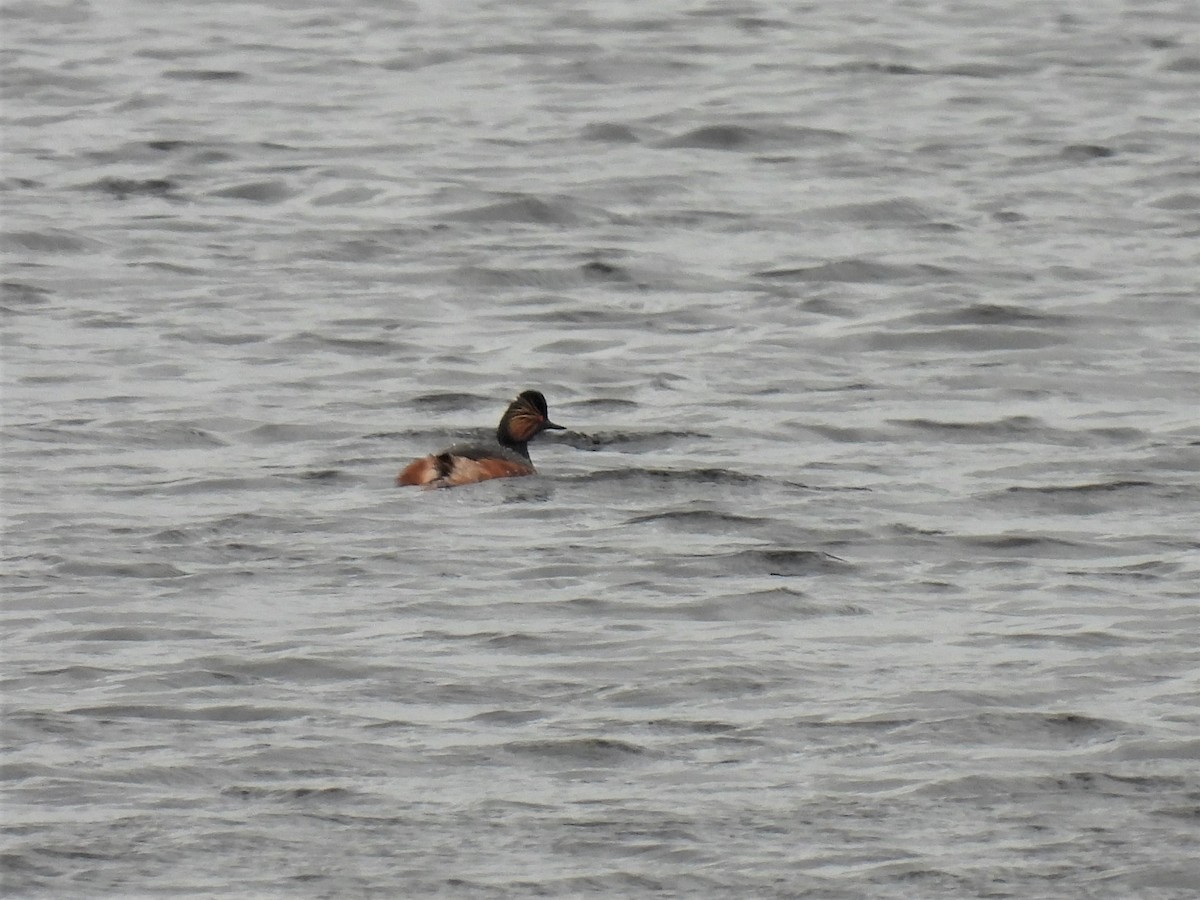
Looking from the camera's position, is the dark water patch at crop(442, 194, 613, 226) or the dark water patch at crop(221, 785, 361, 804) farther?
the dark water patch at crop(442, 194, 613, 226)

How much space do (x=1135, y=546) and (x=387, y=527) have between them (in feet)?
10.6

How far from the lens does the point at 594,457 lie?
551 inches

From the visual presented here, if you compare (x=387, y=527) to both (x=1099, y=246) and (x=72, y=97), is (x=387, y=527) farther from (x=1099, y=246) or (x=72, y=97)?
(x=72, y=97)

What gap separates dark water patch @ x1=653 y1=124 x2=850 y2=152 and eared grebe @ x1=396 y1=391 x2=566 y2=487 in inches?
362

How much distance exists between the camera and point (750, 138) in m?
23.1

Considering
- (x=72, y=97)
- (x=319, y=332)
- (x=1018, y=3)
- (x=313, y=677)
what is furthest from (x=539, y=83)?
(x=313, y=677)

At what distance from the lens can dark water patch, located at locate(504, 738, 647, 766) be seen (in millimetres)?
9320

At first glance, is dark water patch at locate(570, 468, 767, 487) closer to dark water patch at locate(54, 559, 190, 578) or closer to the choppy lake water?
the choppy lake water

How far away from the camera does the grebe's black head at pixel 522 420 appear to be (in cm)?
1355

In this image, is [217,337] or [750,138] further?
[750,138]

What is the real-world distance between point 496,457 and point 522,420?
40 centimetres

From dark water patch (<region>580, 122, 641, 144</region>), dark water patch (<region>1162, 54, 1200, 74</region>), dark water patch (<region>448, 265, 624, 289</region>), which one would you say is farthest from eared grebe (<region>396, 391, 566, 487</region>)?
dark water patch (<region>1162, 54, 1200, 74</region>)

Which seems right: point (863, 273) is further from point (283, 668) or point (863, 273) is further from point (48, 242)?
point (283, 668)

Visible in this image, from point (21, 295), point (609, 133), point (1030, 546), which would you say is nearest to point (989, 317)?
point (1030, 546)
